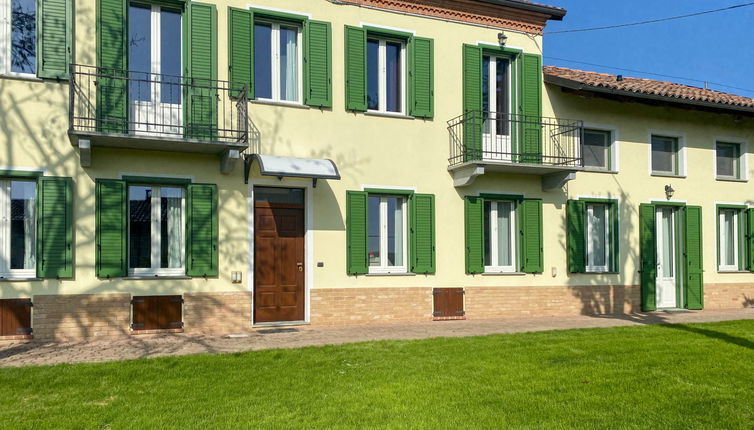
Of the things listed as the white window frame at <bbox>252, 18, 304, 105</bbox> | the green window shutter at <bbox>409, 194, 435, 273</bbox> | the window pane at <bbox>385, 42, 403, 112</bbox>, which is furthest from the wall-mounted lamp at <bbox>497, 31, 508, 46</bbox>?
the white window frame at <bbox>252, 18, 304, 105</bbox>

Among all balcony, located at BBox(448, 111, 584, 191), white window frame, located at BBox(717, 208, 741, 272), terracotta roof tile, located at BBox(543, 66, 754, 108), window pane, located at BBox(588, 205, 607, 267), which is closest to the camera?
balcony, located at BBox(448, 111, 584, 191)

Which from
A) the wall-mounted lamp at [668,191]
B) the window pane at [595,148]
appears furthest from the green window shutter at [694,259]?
the window pane at [595,148]

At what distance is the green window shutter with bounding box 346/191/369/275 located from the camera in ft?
38.3

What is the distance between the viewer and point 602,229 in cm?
1429

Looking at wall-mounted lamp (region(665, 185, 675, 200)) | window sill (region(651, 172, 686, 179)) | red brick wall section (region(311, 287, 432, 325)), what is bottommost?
red brick wall section (region(311, 287, 432, 325))

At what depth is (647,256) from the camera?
571 inches

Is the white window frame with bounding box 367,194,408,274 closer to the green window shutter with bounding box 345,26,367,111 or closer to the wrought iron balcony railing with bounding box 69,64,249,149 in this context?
the green window shutter with bounding box 345,26,367,111

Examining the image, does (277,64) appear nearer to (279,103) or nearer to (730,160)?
(279,103)

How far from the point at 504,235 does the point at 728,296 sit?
6275mm

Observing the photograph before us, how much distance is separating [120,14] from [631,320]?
10.9 metres

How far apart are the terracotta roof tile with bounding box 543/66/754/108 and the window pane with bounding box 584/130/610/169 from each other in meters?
1.16

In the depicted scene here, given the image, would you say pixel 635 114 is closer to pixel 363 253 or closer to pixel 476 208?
pixel 476 208

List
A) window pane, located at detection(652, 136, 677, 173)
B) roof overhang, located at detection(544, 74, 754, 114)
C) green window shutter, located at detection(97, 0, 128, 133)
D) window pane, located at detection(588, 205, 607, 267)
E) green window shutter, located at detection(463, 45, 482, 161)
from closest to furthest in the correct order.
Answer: green window shutter, located at detection(97, 0, 128, 133), green window shutter, located at detection(463, 45, 482, 161), roof overhang, located at detection(544, 74, 754, 114), window pane, located at detection(588, 205, 607, 267), window pane, located at detection(652, 136, 677, 173)

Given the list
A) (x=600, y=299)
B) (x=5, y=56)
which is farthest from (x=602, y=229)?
(x=5, y=56)
